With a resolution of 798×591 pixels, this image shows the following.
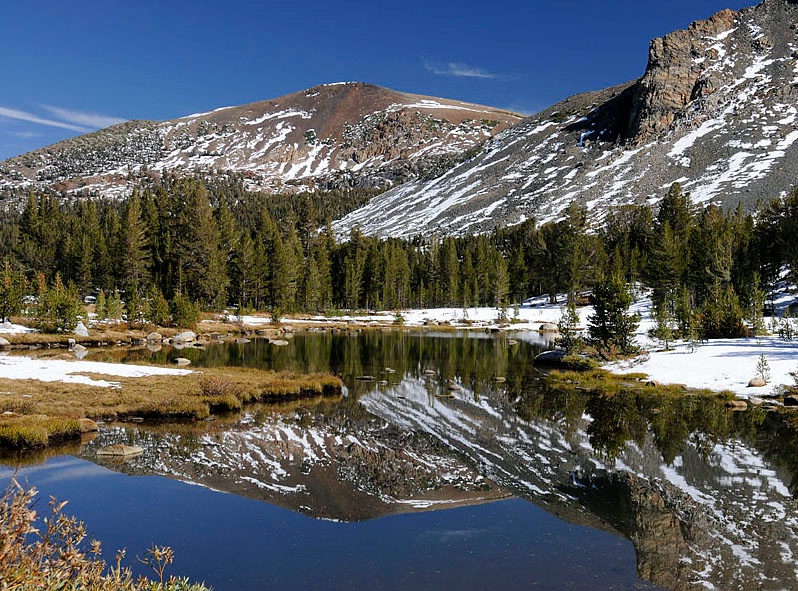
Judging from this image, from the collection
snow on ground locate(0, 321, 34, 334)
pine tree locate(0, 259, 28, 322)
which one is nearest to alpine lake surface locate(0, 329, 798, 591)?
snow on ground locate(0, 321, 34, 334)

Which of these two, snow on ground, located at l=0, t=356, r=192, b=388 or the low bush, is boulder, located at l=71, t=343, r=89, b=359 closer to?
snow on ground, located at l=0, t=356, r=192, b=388

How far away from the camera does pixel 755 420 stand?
22.2 m

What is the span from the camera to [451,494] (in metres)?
14.8

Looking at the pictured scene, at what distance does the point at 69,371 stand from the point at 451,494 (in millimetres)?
23374

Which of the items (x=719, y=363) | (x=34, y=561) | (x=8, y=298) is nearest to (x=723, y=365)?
(x=719, y=363)

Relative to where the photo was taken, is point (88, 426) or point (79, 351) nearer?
point (88, 426)

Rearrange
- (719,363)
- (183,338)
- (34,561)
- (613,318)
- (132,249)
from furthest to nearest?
(132,249), (183,338), (613,318), (719,363), (34,561)

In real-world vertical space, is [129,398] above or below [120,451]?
above

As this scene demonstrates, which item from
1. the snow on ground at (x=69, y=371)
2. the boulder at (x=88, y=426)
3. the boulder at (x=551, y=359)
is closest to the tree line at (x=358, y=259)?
the boulder at (x=551, y=359)

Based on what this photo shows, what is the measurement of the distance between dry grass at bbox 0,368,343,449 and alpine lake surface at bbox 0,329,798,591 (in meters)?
1.05

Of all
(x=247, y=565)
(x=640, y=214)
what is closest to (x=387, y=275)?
(x=640, y=214)

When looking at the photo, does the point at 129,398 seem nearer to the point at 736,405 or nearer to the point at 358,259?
the point at 736,405

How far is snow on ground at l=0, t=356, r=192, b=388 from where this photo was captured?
27.0 meters

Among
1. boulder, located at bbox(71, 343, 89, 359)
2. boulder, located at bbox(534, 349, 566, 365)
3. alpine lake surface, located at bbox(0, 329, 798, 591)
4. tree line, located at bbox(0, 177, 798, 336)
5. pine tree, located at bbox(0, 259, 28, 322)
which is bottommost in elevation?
alpine lake surface, located at bbox(0, 329, 798, 591)
